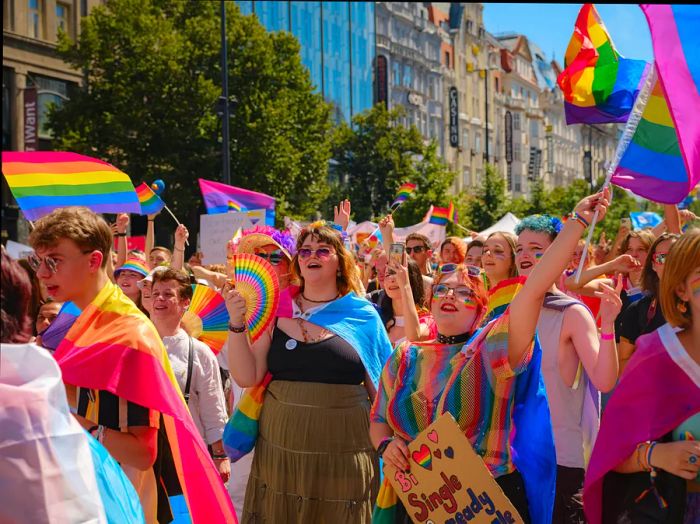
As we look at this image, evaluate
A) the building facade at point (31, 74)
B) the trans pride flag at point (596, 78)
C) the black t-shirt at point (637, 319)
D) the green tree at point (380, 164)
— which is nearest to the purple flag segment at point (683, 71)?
the trans pride flag at point (596, 78)

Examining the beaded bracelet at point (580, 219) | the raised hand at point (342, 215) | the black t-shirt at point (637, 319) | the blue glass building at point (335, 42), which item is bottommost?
the black t-shirt at point (637, 319)

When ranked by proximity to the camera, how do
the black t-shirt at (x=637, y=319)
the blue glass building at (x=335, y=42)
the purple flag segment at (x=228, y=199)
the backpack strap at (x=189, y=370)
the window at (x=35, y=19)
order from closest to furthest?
the backpack strap at (x=189, y=370), the black t-shirt at (x=637, y=319), the purple flag segment at (x=228, y=199), the window at (x=35, y=19), the blue glass building at (x=335, y=42)

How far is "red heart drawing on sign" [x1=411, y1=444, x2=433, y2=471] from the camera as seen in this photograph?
3.60 meters

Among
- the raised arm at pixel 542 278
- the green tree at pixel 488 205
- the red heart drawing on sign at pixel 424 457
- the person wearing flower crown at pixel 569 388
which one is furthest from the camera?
the green tree at pixel 488 205

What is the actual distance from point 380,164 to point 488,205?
6819 millimetres

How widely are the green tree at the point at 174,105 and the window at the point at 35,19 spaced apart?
1608 millimetres

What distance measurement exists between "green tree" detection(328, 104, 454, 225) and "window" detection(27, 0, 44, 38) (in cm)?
1668

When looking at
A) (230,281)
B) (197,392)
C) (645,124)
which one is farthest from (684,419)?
(197,392)

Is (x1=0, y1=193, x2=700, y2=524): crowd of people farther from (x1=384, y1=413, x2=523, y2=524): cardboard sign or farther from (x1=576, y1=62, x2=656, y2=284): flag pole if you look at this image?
(x1=576, y1=62, x2=656, y2=284): flag pole

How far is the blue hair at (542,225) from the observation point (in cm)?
510

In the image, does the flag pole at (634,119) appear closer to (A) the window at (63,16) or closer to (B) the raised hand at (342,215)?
(B) the raised hand at (342,215)

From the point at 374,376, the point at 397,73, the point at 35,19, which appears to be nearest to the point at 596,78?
the point at 374,376

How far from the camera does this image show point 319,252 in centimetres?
495

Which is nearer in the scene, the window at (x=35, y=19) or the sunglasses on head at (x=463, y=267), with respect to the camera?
the sunglasses on head at (x=463, y=267)
